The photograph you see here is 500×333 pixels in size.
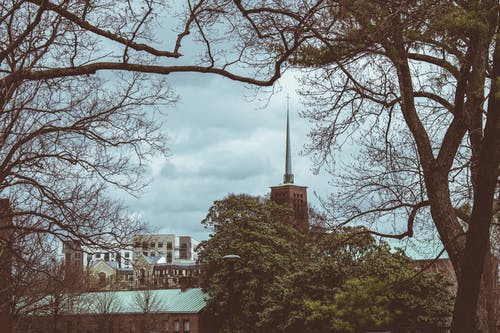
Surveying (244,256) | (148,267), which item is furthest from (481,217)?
(148,267)

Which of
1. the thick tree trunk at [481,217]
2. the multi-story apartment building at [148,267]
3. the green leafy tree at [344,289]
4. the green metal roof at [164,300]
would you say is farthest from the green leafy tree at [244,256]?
the thick tree trunk at [481,217]

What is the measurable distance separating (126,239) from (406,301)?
53.3 ft

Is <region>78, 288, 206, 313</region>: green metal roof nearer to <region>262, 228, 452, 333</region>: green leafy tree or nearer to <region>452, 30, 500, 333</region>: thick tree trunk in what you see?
<region>262, 228, 452, 333</region>: green leafy tree

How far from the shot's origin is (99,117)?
1245 centimetres

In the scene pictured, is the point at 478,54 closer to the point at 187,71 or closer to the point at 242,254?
the point at 187,71

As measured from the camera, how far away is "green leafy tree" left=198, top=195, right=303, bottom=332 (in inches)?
1614

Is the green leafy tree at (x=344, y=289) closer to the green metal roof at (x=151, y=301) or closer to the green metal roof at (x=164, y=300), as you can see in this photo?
the green metal roof at (x=164, y=300)

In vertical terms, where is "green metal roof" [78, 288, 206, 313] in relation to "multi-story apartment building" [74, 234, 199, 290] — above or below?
below

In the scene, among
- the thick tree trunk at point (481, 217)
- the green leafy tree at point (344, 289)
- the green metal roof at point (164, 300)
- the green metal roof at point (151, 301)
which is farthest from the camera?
the green metal roof at point (164, 300)

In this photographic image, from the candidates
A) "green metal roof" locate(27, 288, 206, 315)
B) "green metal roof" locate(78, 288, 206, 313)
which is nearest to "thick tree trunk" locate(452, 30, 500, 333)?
"green metal roof" locate(27, 288, 206, 315)

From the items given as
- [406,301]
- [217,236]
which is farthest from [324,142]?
[217,236]

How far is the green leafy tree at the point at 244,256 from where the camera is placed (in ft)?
135

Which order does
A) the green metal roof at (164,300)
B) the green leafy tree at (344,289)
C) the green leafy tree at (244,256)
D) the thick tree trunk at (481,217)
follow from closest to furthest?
the thick tree trunk at (481,217) < the green leafy tree at (344,289) < the green leafy tree at (244,256) < the green metal roof at (164,300)

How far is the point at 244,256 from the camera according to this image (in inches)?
1652
